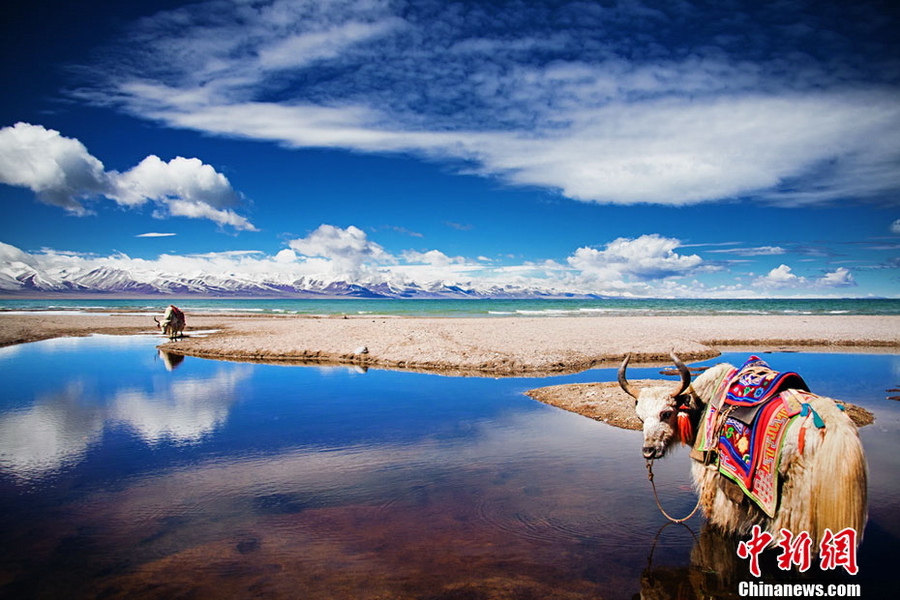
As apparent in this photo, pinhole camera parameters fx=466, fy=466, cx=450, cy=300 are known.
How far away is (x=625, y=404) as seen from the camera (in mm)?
10680

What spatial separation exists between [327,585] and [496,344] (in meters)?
17.1

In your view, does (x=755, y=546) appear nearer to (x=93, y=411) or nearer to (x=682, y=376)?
(x=682, y=376)

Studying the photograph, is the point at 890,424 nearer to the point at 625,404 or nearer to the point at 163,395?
the point at 625,404

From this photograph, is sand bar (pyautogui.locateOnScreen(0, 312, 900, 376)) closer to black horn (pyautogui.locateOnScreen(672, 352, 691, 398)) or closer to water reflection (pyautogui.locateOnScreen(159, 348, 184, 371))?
water reflection (pyautogui.locateOnScreen(159, 348, 184, 371))

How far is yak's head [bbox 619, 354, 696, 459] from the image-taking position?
5.12 m

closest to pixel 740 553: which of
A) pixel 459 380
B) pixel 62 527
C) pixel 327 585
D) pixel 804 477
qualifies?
pixel 804 477

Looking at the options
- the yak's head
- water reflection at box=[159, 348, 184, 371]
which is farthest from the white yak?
the yak's head

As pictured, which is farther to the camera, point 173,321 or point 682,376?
point 173,321

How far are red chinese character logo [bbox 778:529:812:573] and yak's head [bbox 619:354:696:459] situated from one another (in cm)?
121

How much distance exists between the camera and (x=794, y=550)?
14.0ft

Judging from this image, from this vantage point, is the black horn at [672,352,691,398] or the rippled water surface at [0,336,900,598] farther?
the black horn at [672,352,691,398]

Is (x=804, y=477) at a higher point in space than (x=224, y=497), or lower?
higher

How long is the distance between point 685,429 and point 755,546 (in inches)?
48.7

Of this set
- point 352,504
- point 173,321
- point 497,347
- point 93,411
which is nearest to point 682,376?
point 352,504
